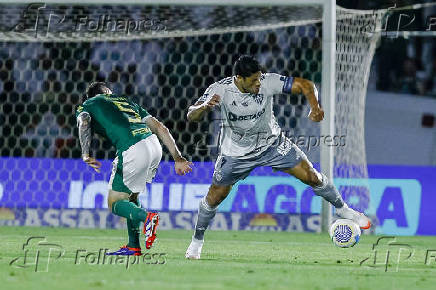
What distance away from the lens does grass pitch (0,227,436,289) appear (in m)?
5.84

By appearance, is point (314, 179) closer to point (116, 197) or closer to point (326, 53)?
point (116, 197)

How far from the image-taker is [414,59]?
755 inches

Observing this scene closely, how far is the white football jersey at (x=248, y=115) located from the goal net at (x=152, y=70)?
3.33 metres

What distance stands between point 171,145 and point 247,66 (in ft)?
2.86

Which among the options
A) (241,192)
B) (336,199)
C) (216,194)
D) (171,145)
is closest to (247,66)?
(171,145)

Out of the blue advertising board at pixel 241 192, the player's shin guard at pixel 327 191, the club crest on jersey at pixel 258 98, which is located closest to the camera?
the club crest on jersey at pixel 258 98

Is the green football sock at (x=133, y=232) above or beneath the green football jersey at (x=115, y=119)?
beneath

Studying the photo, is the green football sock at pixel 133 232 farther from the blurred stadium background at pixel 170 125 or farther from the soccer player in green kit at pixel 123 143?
the blurred stadium background at pixel 170 125

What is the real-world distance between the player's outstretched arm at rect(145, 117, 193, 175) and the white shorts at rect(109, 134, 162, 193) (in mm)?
191

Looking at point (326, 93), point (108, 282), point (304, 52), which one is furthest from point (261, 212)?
point (108, 282)

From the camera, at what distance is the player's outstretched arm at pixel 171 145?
7.57 meters

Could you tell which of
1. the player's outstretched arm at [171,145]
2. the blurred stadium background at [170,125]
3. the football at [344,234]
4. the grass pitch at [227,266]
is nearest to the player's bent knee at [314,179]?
the football at [344,234]

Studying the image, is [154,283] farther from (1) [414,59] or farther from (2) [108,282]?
(1) [414,59]

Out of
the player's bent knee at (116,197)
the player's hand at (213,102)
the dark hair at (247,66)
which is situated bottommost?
the player's bent knee at (116,197)
